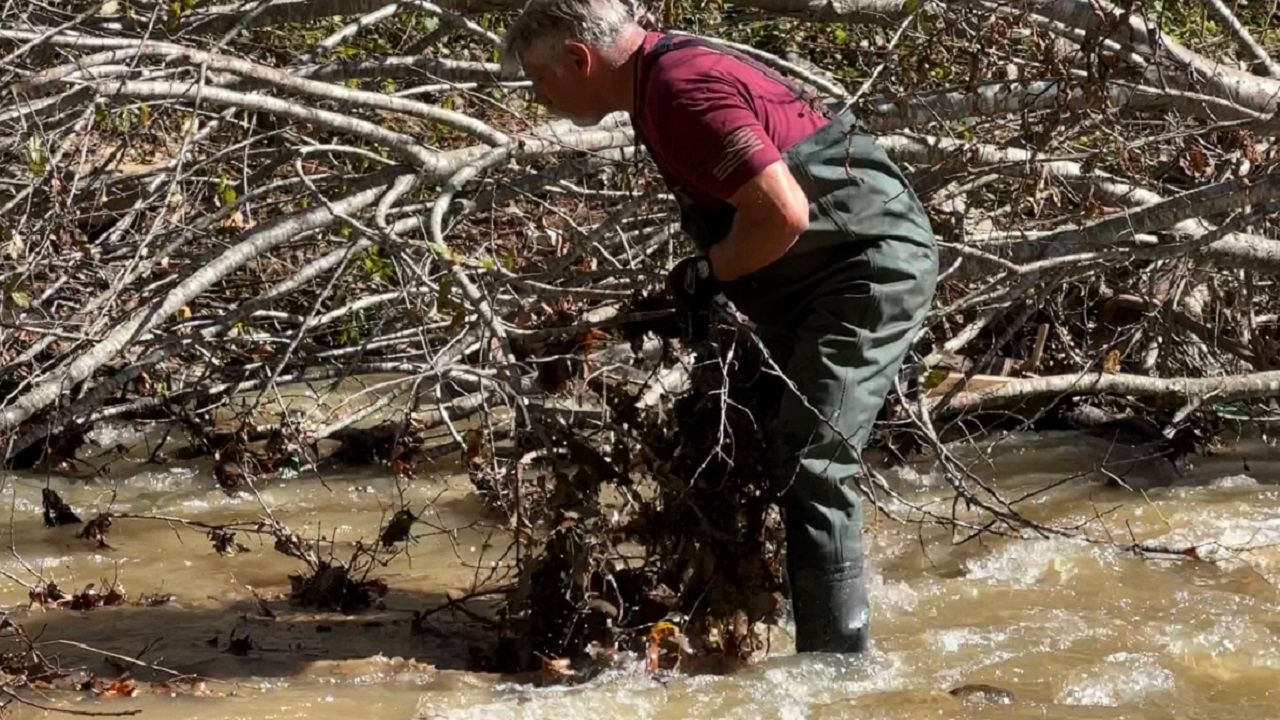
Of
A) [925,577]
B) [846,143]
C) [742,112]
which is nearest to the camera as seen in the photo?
[742,112]

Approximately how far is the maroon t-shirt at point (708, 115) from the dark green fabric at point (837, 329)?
0.93ft

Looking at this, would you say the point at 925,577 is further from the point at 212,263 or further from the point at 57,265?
the point at 57,265

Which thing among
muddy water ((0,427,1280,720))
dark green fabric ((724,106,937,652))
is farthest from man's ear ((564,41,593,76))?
muddy water ((0,427,1280,720))

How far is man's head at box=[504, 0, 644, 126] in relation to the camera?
4.01 metres

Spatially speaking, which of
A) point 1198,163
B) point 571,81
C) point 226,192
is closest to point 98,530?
point 226,192

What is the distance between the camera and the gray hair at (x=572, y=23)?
4004mm

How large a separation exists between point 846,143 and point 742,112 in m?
0.47

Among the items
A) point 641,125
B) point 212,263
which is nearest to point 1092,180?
point 641,125

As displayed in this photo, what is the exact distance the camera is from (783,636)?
4.84 m

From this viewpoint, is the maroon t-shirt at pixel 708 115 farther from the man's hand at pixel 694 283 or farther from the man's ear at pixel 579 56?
the man's hand at pixel 694 283

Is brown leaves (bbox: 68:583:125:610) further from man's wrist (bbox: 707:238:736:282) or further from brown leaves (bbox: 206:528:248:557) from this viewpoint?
man's wrist (bbox: 707:238:736:282)

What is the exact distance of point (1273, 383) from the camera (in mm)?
6699

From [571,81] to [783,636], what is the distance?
5.96 feet

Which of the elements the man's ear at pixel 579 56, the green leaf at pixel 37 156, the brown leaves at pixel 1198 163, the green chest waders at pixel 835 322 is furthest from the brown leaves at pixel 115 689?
the brown leaves at pixel 1198 163
